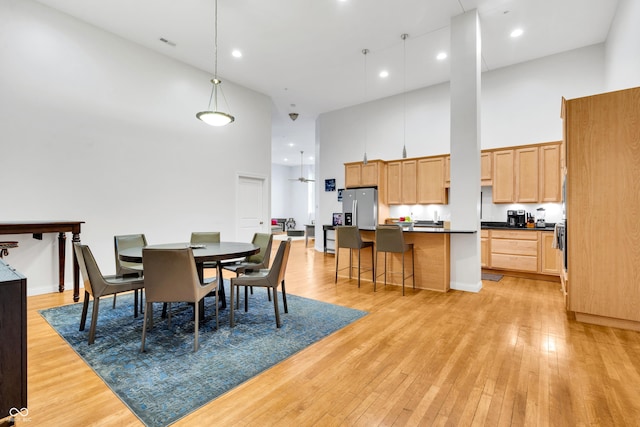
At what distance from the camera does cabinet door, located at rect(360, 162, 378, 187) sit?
715 cm

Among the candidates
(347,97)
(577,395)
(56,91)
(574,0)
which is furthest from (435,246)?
(56,91)

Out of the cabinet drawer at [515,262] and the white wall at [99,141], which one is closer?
the white wall at [99,141]

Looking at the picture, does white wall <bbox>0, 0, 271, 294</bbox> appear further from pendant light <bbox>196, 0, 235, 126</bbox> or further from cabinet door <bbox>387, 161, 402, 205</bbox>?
cabinet door <bbox>387, 161, 402, 205</bbox>

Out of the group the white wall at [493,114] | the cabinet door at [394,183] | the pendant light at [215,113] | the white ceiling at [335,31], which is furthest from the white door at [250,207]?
the cabinet door at [394,183]

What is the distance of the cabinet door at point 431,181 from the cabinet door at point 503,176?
3.23ft

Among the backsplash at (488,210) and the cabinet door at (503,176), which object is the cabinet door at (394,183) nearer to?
the backsplash at (488,210)

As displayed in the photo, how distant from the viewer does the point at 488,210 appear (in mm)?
5891

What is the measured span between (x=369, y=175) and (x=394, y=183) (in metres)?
0.63

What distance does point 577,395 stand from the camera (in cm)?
182

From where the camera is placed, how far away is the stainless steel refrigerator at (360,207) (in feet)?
23.2

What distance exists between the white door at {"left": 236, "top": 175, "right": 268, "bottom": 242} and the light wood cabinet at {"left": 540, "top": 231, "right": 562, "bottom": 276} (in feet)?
17.8

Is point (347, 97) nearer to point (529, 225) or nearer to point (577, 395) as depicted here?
point (529, 225)

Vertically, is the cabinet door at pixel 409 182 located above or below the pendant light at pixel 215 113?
below

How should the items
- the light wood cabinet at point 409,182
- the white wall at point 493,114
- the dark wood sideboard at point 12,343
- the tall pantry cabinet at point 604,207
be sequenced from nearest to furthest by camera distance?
the dark wood sideboard at point 12,343, the tall pantry cabinet at point 604,207, the white wall at point 493,114, the light wood cabinet at point 409,182
